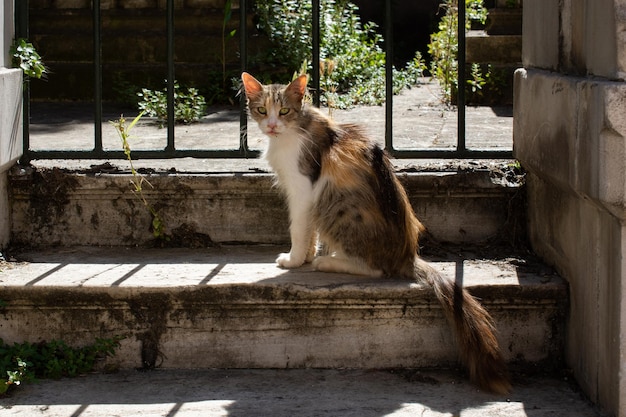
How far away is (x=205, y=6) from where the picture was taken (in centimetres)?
858

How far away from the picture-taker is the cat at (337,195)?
3824 millimetres

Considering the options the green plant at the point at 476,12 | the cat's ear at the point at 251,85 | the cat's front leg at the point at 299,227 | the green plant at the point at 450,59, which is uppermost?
the green plant at the point at 476,12

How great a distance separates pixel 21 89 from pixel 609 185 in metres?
2.68

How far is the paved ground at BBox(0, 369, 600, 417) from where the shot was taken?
330cm

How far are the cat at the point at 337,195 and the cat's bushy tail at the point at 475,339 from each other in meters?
0.01

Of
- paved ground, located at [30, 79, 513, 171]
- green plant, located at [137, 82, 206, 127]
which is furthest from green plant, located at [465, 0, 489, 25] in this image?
green plant, located at [137, 82, 206, 127]

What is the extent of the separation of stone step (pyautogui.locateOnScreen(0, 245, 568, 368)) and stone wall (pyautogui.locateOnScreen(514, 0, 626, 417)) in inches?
9.8

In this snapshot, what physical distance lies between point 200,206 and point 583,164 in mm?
1909

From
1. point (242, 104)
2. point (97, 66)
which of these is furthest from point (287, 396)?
point (97, 66)

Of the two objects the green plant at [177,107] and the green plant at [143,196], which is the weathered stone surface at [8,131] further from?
the green plant at [177,107]

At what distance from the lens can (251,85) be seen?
4.07 meters

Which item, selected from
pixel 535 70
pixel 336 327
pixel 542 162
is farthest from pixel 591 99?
pixel 336 327

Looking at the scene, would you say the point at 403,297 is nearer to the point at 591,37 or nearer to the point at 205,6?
the point at 591,37

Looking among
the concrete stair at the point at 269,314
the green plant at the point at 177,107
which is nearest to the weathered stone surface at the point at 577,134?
the concrete stair at the point at 269,314
